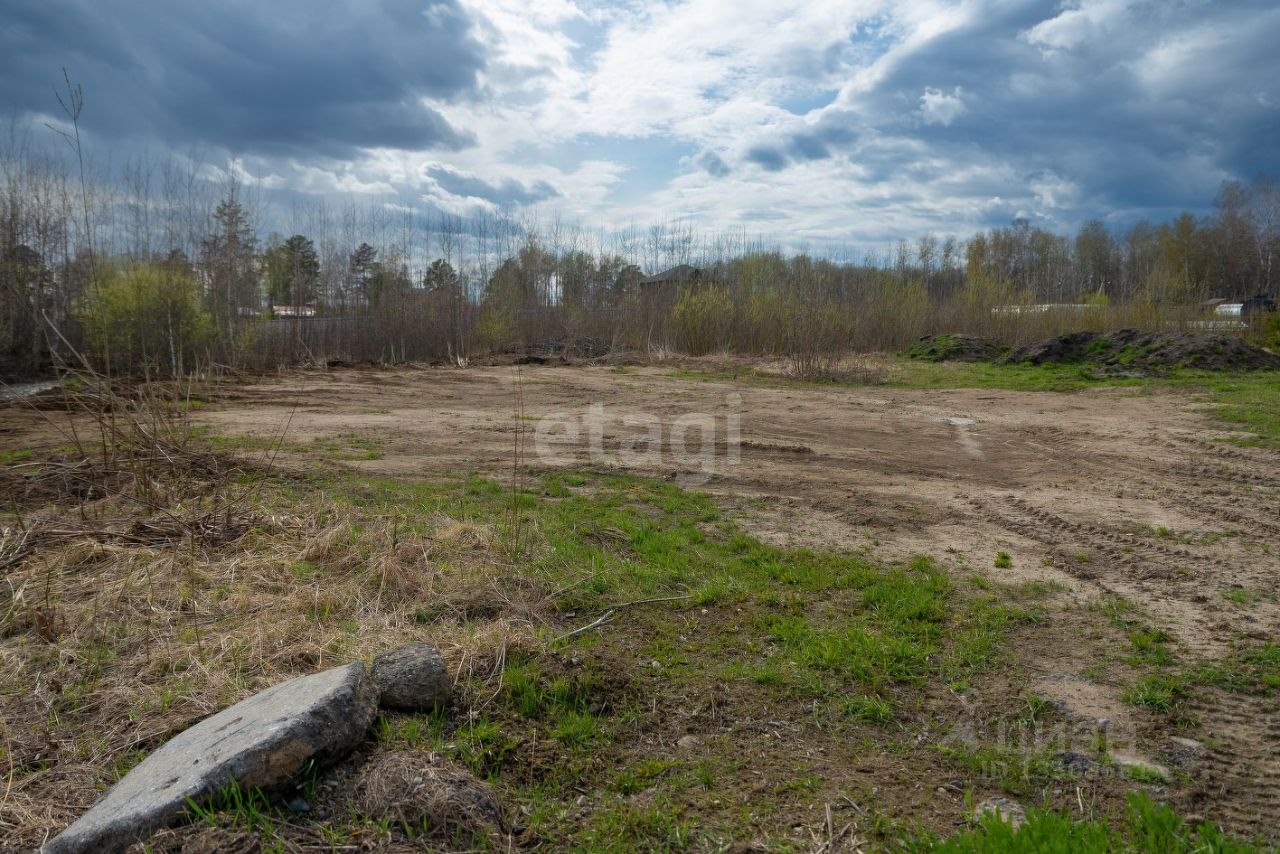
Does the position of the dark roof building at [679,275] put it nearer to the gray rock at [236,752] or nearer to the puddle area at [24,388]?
the puddle area at [24,388]

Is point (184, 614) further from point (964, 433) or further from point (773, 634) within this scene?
point (964, 433)

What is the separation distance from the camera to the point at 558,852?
8.79ft

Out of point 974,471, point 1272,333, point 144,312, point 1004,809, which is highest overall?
point 144,312

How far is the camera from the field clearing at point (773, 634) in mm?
3043

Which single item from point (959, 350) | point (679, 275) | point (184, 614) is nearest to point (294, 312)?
point (679, 275)

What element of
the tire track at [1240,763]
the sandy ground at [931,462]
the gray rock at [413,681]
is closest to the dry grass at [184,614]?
the gray rock at [413,681]

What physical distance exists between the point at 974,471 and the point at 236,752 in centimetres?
751

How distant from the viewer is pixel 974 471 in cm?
830

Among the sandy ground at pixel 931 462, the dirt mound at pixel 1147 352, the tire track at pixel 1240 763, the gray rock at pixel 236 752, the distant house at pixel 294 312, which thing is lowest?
the tire track at pixel 1240 763

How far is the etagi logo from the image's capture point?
28.9 feet

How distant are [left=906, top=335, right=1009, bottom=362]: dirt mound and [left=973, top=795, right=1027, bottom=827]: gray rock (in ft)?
61.3

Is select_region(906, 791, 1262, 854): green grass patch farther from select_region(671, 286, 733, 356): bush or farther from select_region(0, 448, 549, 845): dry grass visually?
select_region(671, 286, 733, 356): bush

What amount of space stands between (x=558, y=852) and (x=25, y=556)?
14.1ft

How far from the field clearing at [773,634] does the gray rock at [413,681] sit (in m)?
0.14
